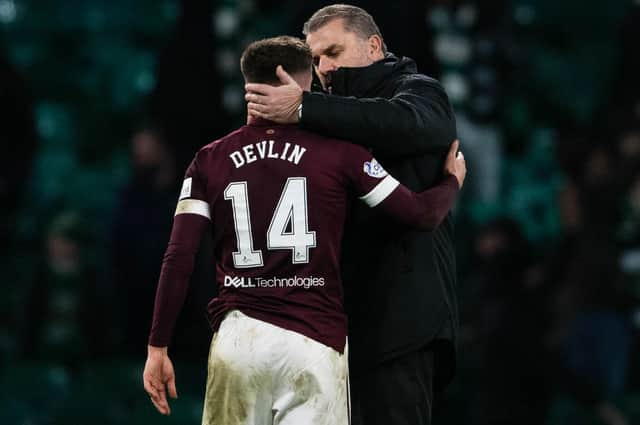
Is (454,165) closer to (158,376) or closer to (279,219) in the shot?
(279,219)

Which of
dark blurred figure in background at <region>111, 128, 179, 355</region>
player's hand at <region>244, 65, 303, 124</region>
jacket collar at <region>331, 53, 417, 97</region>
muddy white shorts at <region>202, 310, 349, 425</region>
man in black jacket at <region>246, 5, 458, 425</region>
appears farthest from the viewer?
dark blurred figure in background at <region>111, 128, 179, 355</region>

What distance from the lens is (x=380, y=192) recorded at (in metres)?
3.76

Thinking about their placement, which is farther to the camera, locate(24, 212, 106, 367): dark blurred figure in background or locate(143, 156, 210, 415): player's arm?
locate(24, 212, 106, 367): dark blurred figure in background

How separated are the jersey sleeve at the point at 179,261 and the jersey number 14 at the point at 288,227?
15 centimetres

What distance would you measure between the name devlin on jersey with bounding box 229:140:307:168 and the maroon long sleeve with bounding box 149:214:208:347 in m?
0.21

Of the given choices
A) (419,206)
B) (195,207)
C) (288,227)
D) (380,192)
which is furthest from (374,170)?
(195,207)

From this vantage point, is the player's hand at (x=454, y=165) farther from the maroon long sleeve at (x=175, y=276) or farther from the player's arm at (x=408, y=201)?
the maroon long sleeve at (x=175, y=276)

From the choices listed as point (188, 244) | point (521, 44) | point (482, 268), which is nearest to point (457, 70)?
point (521, 44)

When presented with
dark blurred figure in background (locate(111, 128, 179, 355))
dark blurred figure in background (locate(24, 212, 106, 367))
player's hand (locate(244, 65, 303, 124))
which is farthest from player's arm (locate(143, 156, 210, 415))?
dark blurred figure in background (locate(111, 128, 179, 355))

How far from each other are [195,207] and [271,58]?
48cm

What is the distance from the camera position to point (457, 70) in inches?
340

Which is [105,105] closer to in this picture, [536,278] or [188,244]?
[536,278]

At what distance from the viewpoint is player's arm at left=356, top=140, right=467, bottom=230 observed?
3.76 metres

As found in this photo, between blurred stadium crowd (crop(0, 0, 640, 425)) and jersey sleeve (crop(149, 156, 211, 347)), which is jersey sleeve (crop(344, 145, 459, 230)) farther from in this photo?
blurred stadium crowd (crop(0, 0, 640, 425))
